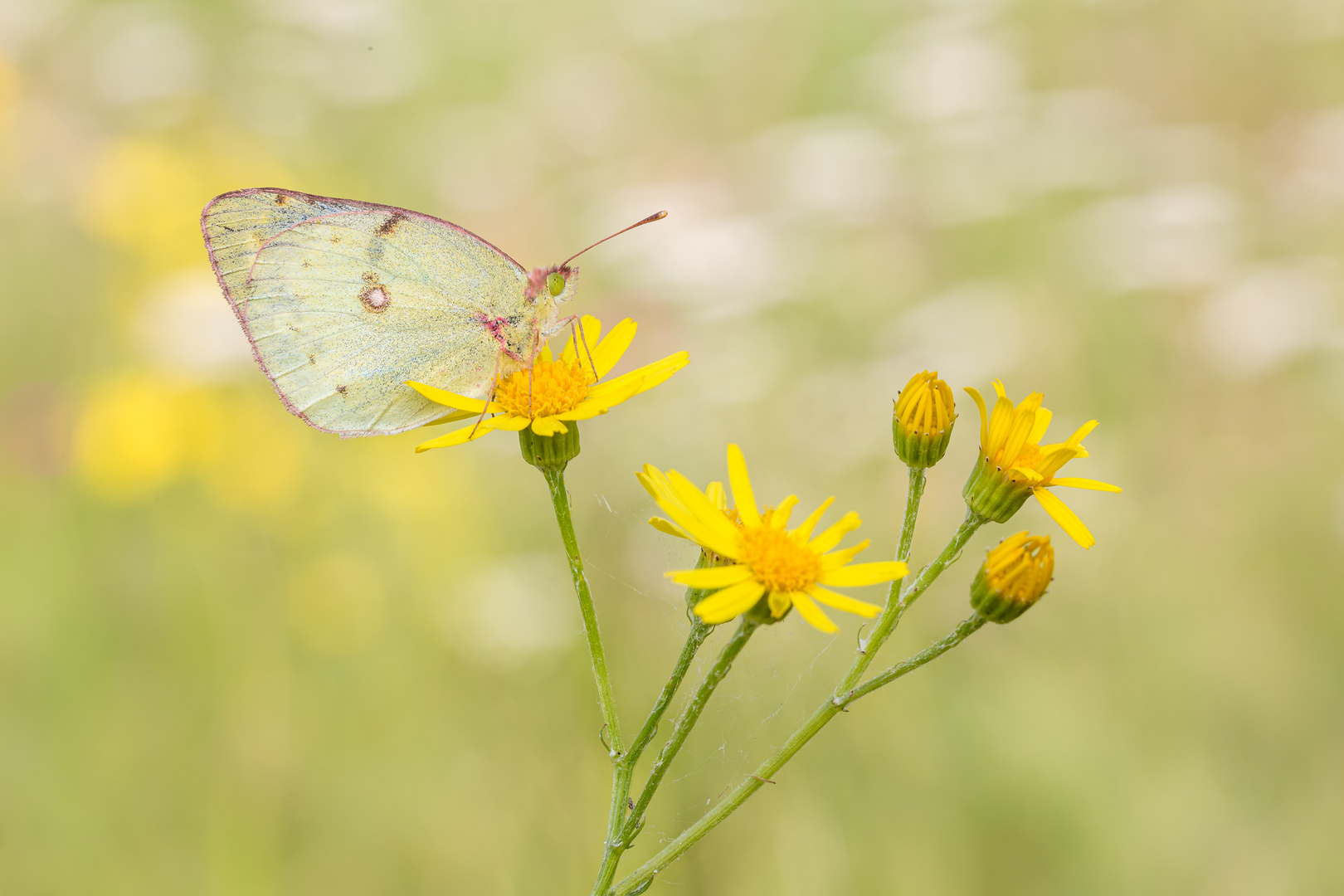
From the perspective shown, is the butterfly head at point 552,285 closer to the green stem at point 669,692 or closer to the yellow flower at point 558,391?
the yellow flower at point 558,391

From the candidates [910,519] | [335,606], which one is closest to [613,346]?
[910,519]

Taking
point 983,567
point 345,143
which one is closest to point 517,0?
point 345,143

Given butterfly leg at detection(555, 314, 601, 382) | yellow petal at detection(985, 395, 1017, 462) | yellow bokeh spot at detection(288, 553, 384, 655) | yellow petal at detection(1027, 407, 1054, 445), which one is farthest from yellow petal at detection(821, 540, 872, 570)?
yellow bokeh spot at detection(288, 553, 384, 655)

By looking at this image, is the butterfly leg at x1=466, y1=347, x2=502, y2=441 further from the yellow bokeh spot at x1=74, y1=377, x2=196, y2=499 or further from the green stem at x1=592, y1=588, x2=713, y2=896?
the yellow bokeh spot at x1=74, y1=377, x2=196, y2=499

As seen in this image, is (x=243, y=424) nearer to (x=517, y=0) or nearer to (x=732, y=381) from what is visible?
(x=732, y=381)

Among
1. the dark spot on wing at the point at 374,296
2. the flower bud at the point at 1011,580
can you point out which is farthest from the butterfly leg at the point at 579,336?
the flower bud at the point at 1011,580

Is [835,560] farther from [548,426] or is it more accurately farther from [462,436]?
[462,436]
